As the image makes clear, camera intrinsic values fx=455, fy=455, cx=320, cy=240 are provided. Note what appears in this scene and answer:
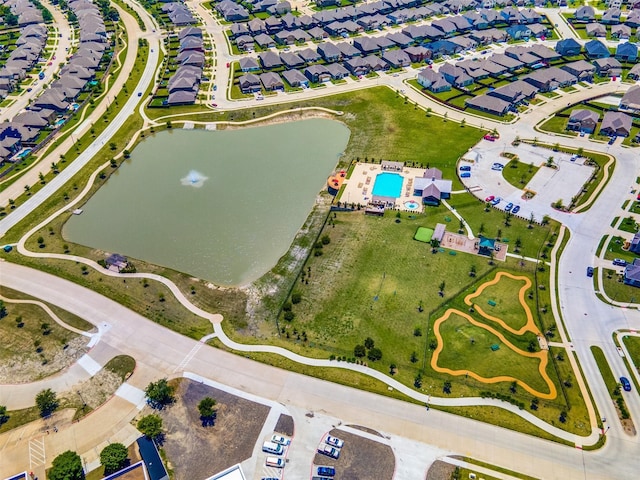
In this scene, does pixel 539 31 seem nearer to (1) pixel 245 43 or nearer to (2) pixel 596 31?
(2) pixel 596 31

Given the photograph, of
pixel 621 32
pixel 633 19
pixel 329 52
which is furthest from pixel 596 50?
pixel 329 52

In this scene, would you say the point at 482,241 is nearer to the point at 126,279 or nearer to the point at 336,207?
the point at 336,207

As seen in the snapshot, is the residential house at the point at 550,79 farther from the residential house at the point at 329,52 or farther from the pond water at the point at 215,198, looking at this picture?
the residential house at the point at 329,52

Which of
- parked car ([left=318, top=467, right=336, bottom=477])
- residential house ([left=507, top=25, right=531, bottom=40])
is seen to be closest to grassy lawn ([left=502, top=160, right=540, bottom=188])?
parked car ([left=318, top=467, right=336, bottom=477])

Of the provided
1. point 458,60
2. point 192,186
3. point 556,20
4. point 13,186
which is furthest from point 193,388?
point 556,20

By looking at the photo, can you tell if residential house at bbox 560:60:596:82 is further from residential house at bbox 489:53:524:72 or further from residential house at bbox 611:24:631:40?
residential house at bbox 611:24:631:40

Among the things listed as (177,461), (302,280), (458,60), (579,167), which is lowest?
(177,461)
